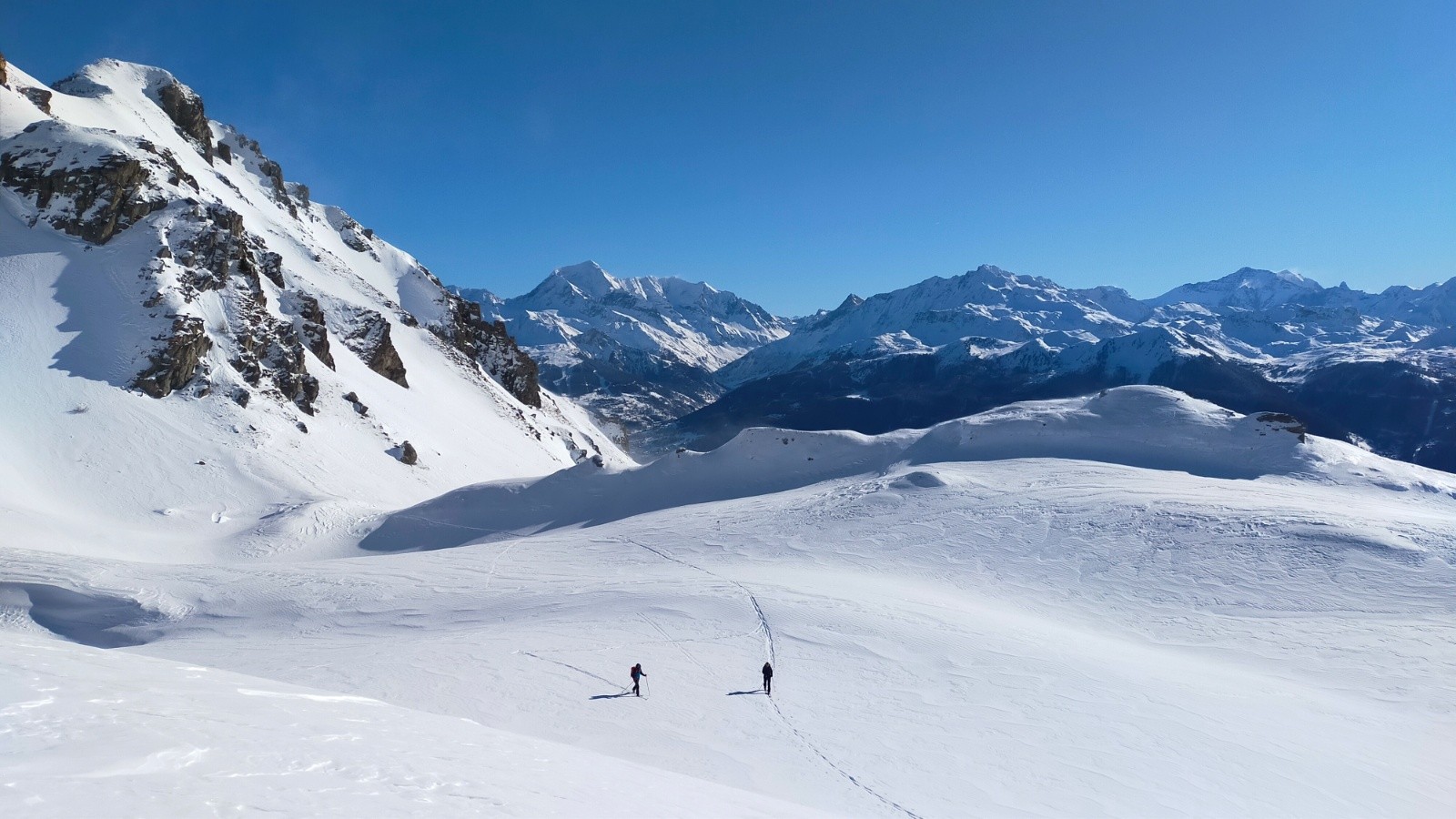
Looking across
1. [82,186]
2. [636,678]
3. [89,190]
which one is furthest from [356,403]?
[636,678]

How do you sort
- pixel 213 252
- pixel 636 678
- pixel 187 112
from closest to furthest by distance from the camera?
pixel 636 678, pixel 213 252, pixel 187 112

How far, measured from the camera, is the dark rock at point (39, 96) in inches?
2448

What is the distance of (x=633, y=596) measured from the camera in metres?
23.3

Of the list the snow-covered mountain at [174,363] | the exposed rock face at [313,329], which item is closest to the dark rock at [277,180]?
the snow-covered mountain at [174,363]

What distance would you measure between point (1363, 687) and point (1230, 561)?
782 cm

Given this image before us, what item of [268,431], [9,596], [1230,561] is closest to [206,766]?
[9,596]

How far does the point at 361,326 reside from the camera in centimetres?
7081

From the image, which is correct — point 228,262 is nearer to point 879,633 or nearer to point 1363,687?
point 879,633

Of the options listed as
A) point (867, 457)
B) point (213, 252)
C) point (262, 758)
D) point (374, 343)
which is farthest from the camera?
point (374, 343)

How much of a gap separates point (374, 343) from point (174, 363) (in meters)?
25.8

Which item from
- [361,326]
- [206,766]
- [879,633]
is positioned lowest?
[879,633]

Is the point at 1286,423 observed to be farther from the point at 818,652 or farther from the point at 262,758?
the point at 262,758

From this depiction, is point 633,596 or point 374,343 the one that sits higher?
point 374,343

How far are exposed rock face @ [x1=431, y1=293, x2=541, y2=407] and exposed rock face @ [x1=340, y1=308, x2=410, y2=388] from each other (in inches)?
879
